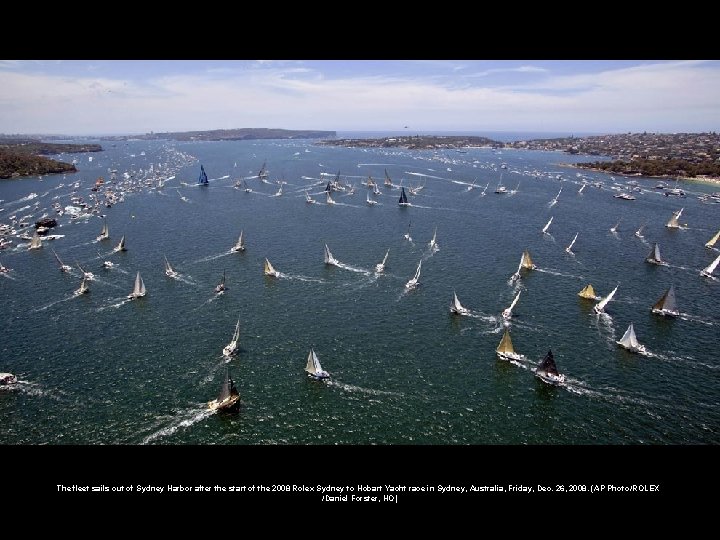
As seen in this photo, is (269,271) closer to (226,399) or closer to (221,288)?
(221,288)

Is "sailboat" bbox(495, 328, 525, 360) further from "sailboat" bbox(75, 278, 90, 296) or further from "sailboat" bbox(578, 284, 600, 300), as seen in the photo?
"sailboat" bbox(75, 278, 90, 296)

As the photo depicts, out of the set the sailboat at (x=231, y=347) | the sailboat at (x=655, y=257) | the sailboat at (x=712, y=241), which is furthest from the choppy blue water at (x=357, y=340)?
the sailboat at (x=712, y=241)

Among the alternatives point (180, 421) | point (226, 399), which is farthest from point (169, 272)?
point (226, 399)

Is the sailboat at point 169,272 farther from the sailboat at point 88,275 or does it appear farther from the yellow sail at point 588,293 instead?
the yellow sail at point 588,293

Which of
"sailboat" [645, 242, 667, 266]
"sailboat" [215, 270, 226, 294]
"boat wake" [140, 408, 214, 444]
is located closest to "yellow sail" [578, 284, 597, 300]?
"sailboat" [645, 242, 667, 266]

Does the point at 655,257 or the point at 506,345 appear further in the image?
the point at 655,257
